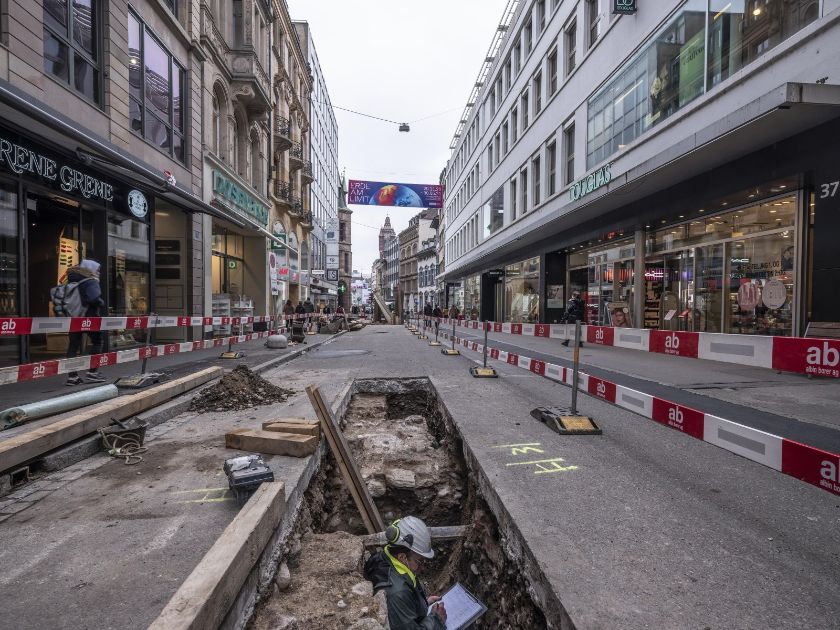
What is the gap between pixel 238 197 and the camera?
1652 centimetres

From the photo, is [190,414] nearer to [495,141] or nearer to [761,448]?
[761,448]

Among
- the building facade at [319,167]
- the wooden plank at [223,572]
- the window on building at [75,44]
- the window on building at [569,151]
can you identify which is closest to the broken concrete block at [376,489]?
the wooden plank at [223,572]

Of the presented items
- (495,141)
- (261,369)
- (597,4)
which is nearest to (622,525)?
(261,369)

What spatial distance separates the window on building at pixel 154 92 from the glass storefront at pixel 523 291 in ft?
50.4

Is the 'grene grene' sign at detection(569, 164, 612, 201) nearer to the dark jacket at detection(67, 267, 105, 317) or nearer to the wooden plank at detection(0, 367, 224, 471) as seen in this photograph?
the wooden plank at detection(0, 367, 224, 471)

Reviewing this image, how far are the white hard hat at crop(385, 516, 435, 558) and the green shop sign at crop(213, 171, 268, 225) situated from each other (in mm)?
14486

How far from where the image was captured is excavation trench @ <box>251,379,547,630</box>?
239 centimetres

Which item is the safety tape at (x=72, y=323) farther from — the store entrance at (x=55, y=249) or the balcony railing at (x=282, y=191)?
the balcony railing at (x=282, y=191)

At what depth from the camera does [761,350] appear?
8.91 feet

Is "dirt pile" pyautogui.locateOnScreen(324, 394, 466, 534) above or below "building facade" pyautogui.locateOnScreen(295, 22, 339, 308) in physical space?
below

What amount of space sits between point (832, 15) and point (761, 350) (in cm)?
775

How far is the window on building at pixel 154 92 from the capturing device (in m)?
10.1

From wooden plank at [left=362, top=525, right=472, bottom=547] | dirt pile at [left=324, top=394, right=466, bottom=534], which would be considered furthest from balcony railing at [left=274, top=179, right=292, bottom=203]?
wooden plank at [left=362, top=525, right=472, bottom=547]

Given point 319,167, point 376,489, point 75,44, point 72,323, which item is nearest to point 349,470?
point 376,489
